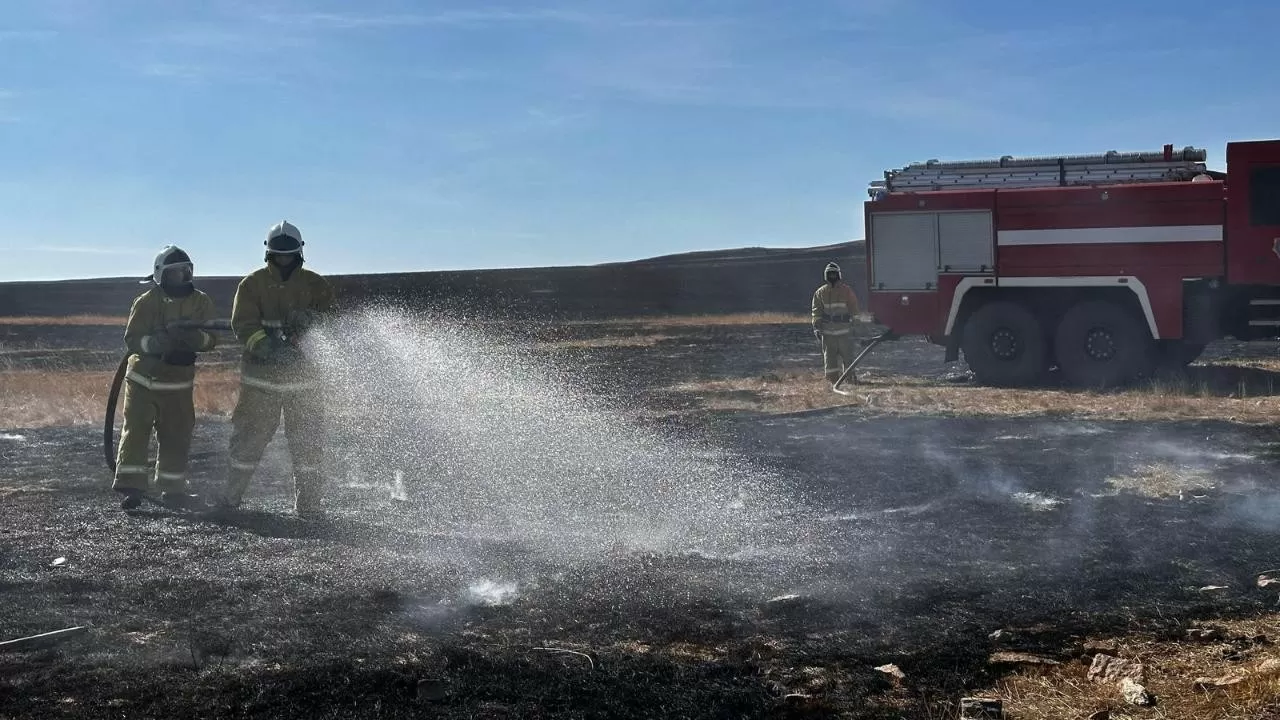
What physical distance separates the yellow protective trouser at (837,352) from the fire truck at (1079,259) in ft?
3.28

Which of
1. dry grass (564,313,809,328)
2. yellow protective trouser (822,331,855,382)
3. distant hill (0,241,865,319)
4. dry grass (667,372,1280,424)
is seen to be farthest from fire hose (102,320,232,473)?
distant hill (0,241,865,319)

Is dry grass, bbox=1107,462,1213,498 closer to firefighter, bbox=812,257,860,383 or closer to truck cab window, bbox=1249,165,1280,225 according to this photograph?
truck cab window, bbox=1249,165,1280,225

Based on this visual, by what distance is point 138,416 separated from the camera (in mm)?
8070

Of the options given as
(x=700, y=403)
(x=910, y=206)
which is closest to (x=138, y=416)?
(x=700, y=403)

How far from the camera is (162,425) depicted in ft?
26.6

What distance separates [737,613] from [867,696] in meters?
1.13

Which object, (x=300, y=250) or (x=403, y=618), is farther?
(x=300, y=250)

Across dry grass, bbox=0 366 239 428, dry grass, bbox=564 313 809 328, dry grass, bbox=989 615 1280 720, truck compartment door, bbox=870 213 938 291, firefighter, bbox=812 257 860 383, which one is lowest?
dry grass, bbox=989 615 1280 720

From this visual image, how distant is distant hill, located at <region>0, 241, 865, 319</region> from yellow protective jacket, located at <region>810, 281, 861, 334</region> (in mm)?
28177

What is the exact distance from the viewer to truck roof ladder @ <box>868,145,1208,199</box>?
46.6ft

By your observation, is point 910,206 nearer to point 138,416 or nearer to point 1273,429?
point 1273,429

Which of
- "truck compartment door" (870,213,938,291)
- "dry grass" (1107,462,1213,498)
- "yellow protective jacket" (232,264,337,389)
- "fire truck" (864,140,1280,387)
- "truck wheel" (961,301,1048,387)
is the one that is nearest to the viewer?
"yellow protective jacket" (232,264,337,389)

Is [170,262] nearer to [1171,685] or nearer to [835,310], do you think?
[1171,685]

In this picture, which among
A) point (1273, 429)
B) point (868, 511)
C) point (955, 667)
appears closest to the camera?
point (955, 667)
